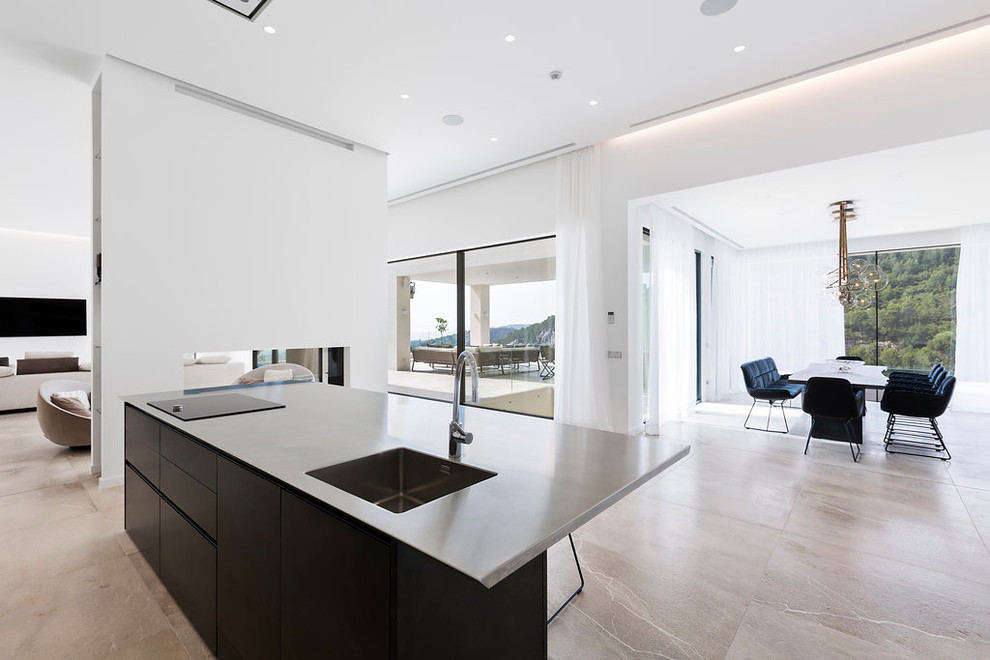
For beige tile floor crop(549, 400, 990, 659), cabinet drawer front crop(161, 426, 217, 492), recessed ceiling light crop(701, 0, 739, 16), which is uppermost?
recessed ceiling light crop(701, 0, 739, 16)

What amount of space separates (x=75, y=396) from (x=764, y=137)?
6879 mm

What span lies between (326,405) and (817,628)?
2.40m

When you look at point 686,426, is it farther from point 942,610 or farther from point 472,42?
point 472,42

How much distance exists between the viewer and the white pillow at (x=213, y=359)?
4938 millimetres

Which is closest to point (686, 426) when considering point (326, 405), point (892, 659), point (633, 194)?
point (633, 194)

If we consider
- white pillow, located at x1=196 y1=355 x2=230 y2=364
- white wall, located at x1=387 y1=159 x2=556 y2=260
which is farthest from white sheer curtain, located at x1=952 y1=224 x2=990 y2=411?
white pillow, located at x1=196 y1=355 x2=230 y2=364

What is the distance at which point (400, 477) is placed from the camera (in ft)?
5.14

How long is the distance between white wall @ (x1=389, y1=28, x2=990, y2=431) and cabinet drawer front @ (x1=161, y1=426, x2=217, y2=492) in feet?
13.4

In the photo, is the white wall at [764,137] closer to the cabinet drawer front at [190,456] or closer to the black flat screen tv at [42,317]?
the cabinet drawer front at [190,456]

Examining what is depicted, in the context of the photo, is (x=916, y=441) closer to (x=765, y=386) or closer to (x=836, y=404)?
(x=836, y=404)

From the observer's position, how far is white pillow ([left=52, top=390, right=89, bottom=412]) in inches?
167

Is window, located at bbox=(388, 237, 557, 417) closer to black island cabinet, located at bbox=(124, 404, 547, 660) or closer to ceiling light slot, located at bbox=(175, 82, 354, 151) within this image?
ceiling light slot, located at bbox=(175, 82, 354, 151)

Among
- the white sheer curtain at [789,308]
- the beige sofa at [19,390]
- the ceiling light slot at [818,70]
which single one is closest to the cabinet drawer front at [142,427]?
the ceiling light slot at [818,70]

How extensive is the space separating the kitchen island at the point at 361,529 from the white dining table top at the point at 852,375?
4.25 metres
